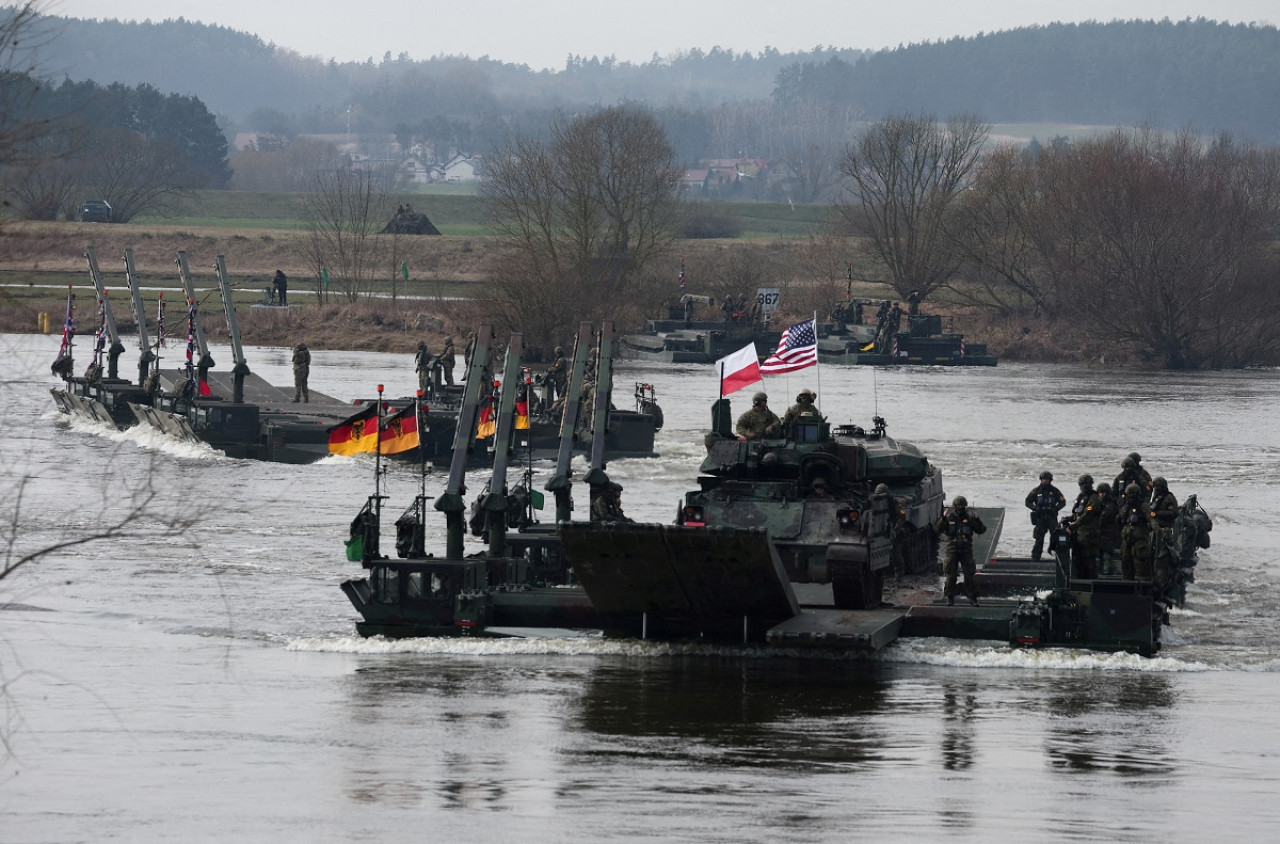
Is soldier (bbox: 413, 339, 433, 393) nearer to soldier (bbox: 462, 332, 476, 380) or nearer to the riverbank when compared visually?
soldier (bbox: 462, 332, 476, 380)

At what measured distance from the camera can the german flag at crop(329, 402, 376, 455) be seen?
2511 cm

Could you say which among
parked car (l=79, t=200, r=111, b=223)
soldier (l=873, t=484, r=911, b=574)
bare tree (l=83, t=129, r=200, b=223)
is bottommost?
soldier (l=873, t=484, r=911, b=574)

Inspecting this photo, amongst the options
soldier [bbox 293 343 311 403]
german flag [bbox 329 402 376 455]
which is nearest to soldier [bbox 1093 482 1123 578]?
german flag [bbox 329 402 376 455]

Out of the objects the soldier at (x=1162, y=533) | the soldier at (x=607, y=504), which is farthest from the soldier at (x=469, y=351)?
the soldier at (x=1162, y=533)

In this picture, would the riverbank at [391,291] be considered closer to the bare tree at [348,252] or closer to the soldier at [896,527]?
the bare tree at [348,252]

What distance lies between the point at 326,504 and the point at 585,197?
36.4m

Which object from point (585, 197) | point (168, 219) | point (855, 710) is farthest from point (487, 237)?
point (855, 710)

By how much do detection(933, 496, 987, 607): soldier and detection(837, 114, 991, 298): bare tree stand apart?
67.8 metres

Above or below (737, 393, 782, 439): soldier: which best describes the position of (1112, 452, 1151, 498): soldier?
below

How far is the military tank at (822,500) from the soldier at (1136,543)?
279cm

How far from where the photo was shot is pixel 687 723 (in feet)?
63.5

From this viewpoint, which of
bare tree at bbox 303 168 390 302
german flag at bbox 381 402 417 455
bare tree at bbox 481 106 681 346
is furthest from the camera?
bare tree at bbox 303 168 390 302

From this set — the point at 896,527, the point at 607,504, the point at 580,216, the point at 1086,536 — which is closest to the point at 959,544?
the point at 1086,536

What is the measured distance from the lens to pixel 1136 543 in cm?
2361
